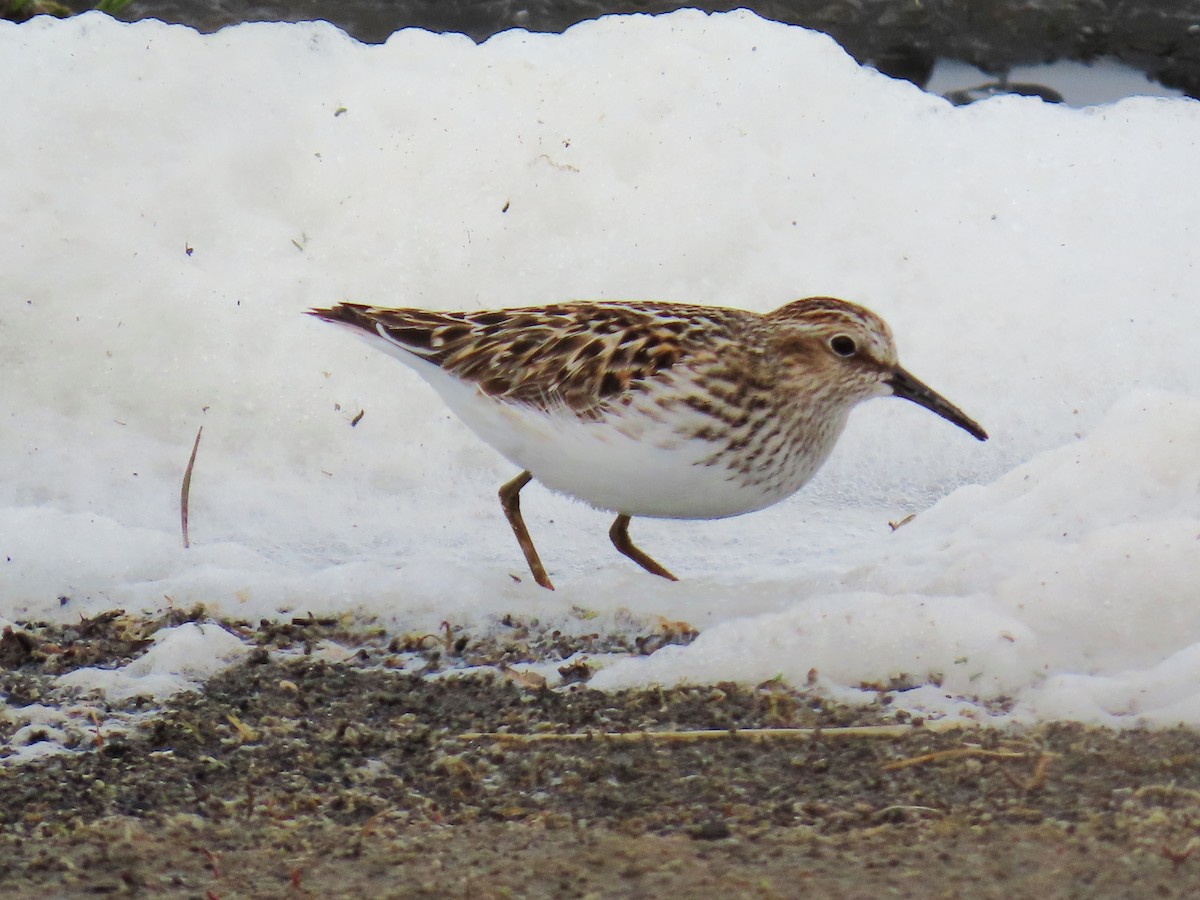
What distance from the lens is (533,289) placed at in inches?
284

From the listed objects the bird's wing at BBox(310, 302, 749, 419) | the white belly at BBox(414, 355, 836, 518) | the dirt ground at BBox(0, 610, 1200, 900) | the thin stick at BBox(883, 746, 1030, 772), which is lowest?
the dirt ground at BBox(0, 610, 1200, 900)

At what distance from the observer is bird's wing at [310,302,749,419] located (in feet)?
17.0

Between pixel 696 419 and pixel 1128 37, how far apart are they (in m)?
5.93

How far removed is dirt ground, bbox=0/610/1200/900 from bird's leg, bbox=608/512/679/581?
0.99 m

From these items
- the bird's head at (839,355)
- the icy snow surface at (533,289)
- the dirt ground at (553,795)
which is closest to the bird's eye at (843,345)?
the bird's head at (839,355)

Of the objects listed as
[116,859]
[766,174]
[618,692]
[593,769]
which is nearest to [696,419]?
[618,692]

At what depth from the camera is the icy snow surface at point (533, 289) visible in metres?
5.32

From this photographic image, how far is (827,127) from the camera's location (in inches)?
309

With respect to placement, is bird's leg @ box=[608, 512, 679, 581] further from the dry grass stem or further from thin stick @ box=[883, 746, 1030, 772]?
thin stick @ box=[883, 746, 1030, 772]

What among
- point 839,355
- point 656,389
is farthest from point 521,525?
point 839,355

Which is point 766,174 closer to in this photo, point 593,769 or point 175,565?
point 175,565

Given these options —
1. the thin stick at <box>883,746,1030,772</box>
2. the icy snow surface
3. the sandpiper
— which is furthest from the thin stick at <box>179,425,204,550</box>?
the thin stick at <box>883,746,1030,772</box>

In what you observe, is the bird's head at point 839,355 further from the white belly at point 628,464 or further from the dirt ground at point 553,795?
the dirt ground at point 553,795

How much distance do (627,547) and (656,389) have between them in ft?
2.96
